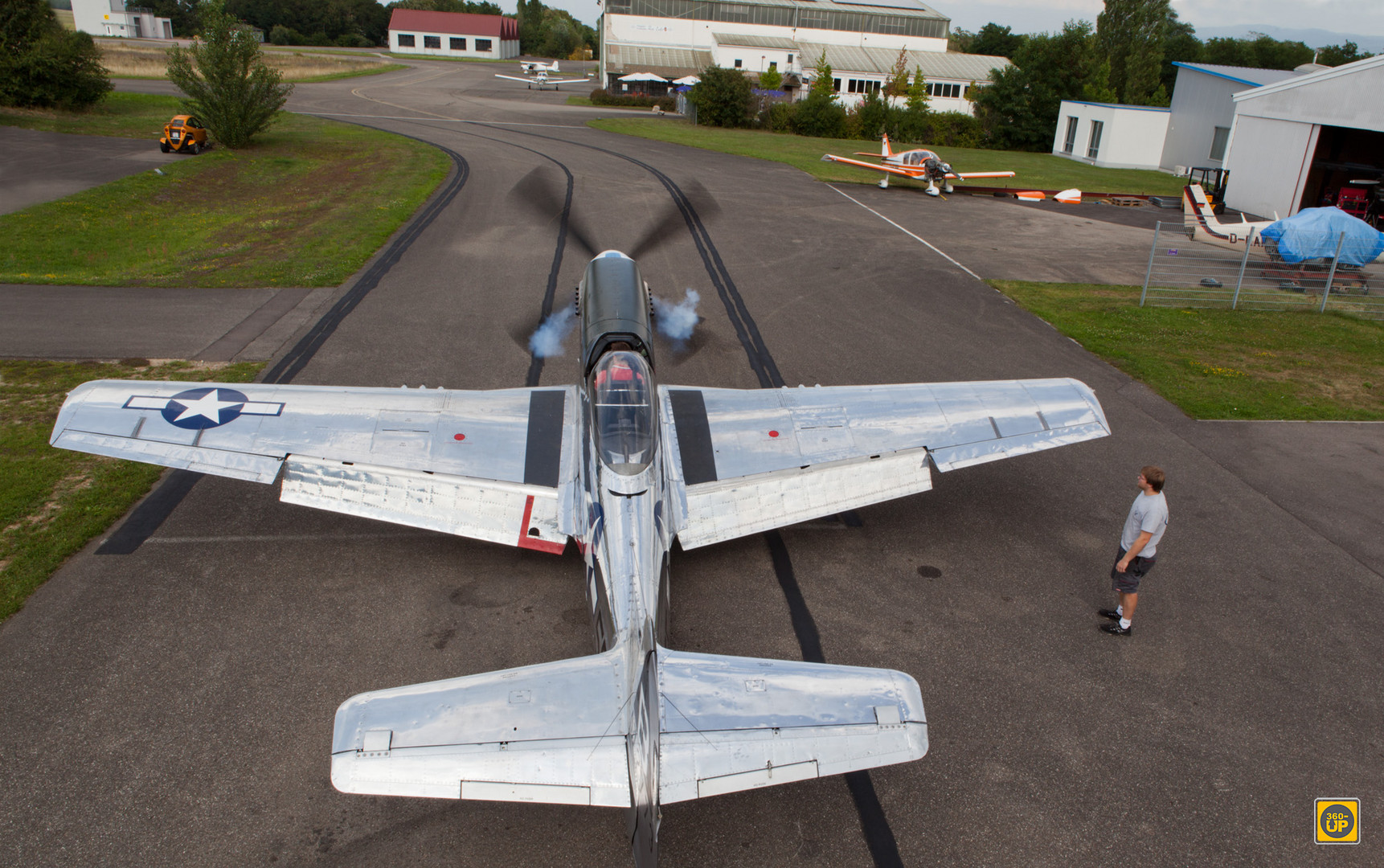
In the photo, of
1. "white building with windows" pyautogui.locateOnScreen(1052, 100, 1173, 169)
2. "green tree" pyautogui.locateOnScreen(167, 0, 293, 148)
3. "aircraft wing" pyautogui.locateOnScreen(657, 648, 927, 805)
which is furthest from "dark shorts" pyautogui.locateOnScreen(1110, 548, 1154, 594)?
"white building with windows" pyautogui.locateOnScreen(1052, 100, 1173, 169)

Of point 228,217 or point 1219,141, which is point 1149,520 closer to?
point 228,217

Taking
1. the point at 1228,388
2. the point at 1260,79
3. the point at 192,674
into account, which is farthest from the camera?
the point at 1260,79

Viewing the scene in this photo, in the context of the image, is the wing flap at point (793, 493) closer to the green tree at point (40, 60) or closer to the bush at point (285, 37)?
the green tree at point (40, 60)

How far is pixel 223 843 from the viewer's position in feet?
16.7

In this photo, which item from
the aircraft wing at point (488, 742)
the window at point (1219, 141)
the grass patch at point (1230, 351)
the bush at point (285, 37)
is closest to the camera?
the aircraft wing at point (488, 742)

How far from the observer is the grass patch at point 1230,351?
1308cm

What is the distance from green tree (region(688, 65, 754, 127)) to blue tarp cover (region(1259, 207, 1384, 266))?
1435 inches

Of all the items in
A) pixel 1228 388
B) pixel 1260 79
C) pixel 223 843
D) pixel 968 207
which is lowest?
pixel 223 843

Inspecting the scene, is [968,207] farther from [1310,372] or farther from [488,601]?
[488,601]

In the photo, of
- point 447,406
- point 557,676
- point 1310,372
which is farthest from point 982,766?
point 1310,372

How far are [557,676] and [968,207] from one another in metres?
30.2

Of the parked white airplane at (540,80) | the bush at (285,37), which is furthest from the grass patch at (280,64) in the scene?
the bush at (285,37)

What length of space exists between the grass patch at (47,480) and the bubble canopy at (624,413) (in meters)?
5.75

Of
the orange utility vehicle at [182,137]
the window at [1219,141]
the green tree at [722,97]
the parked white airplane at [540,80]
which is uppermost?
the parked white airplane at [540,80]
